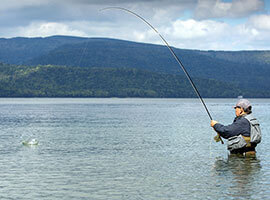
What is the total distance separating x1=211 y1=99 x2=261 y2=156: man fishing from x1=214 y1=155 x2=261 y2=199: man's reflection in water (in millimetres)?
615

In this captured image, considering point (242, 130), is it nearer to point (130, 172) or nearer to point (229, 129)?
point (229, 129)

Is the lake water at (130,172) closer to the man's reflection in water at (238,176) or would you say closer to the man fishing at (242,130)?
the man's reflection in water at (238,176)

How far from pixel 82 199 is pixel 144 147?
41.9ft

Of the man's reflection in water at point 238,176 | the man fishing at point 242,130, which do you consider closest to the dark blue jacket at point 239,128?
the man fishing at point 242,130

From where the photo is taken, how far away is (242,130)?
1808 centimetres

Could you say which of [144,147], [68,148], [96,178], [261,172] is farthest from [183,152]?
[96,178]

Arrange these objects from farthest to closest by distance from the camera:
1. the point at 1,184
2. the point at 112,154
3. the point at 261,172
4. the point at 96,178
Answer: the point at 112,154 < the point at 261,172 < the point at 96,178 < the point at 1,184

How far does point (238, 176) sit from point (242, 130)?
3.35 meters

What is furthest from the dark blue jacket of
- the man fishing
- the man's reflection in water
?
the man's reflection in water

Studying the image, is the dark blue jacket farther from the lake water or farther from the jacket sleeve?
the lake water

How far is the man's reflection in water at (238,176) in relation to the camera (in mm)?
12562

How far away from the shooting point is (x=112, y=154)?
21250 mm

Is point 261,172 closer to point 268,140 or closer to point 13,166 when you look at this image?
point 13,166

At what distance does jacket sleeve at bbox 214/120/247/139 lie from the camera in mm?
17797
